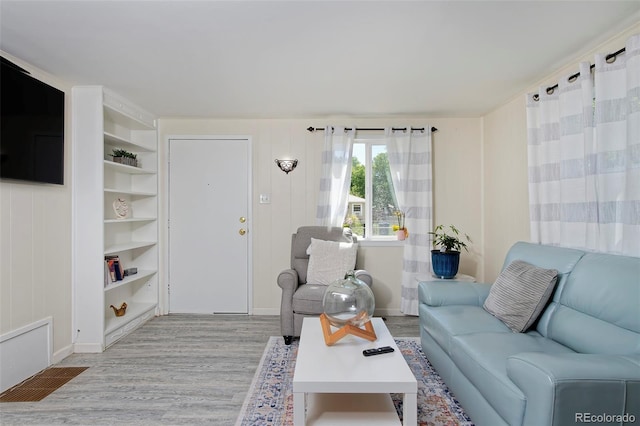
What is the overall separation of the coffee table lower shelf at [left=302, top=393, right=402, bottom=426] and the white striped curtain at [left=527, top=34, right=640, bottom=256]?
1703mm

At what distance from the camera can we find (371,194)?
393 cm

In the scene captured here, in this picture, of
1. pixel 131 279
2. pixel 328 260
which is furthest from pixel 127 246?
pixel 328 260

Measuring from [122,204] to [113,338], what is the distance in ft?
4.49

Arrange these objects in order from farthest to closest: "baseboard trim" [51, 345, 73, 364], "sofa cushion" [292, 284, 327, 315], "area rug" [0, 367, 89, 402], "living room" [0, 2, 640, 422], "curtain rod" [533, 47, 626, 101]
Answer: "living room" [0, 2, 640, 422]
"sofa cushion" [292, 284, 327, 315]
"baseboard trim" [51, 345, 73, 364]
"area rug" [0, 367, 89, 402]
"curtain rod" [533, 47, 626, 101]

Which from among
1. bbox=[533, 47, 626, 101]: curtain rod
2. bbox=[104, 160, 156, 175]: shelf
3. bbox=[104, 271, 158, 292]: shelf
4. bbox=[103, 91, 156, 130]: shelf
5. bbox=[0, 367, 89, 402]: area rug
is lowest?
bbox=[0, 367, 89, 402]: area rug

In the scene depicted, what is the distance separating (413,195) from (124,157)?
3.25 m

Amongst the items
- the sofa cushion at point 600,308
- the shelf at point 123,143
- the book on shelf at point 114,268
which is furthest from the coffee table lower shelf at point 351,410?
the shelf at point 123,143

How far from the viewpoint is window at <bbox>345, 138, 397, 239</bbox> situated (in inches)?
154

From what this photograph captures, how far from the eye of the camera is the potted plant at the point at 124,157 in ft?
10.9

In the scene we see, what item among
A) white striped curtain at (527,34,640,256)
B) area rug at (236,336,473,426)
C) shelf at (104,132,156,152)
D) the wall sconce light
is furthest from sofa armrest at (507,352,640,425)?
shelf at (104,132,156,152)

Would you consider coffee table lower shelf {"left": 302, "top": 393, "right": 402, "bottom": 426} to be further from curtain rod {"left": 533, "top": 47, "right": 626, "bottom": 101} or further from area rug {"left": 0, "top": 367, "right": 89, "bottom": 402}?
curtain rod {"left": 533, "top": 47, "right": 626, "bottom": 101}

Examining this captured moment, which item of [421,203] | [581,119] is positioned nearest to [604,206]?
[581,119]

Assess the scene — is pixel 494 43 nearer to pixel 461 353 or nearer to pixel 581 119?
pixel 581 119

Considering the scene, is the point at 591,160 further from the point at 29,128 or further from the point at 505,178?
the point at 29,128
